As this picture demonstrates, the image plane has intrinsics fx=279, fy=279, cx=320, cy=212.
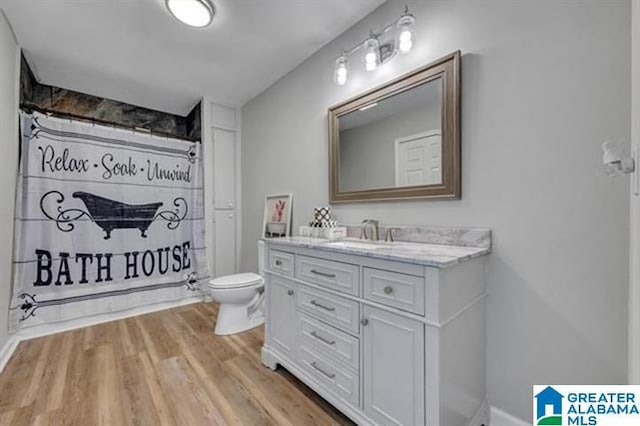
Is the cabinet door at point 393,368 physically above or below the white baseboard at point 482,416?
above

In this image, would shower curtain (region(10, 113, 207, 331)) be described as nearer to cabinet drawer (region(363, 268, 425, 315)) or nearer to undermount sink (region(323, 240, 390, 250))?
undermount sink (region(323, 240, 390, 250))

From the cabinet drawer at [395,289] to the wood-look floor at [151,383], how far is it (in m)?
0.71

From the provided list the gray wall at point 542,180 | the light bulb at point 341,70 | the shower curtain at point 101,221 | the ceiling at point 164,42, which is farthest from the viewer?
the shower curtain at point 101,221

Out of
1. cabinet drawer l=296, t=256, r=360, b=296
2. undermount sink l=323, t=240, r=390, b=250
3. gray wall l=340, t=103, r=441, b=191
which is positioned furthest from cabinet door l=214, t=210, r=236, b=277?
undermount sink l=323, t=240, r=390, b=250

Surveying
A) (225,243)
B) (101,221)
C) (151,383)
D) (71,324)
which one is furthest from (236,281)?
(71,324)

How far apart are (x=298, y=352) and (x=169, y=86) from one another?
284 centimetres

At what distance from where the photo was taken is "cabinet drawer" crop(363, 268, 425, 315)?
105cm

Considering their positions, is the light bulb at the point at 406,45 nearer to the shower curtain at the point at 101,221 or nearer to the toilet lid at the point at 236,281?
the toilet lid at the point at 236,281

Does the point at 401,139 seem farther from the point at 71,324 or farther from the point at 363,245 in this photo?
the point at 71,324

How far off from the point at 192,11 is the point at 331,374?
2315mm

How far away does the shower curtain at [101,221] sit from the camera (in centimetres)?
226

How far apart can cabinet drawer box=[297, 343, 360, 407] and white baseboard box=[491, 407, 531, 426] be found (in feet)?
2.13

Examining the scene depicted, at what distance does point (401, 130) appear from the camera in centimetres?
168

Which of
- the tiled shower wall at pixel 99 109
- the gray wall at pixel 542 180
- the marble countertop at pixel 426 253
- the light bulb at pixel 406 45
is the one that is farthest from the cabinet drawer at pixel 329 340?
the tiled shower wall at pixel 99 109
